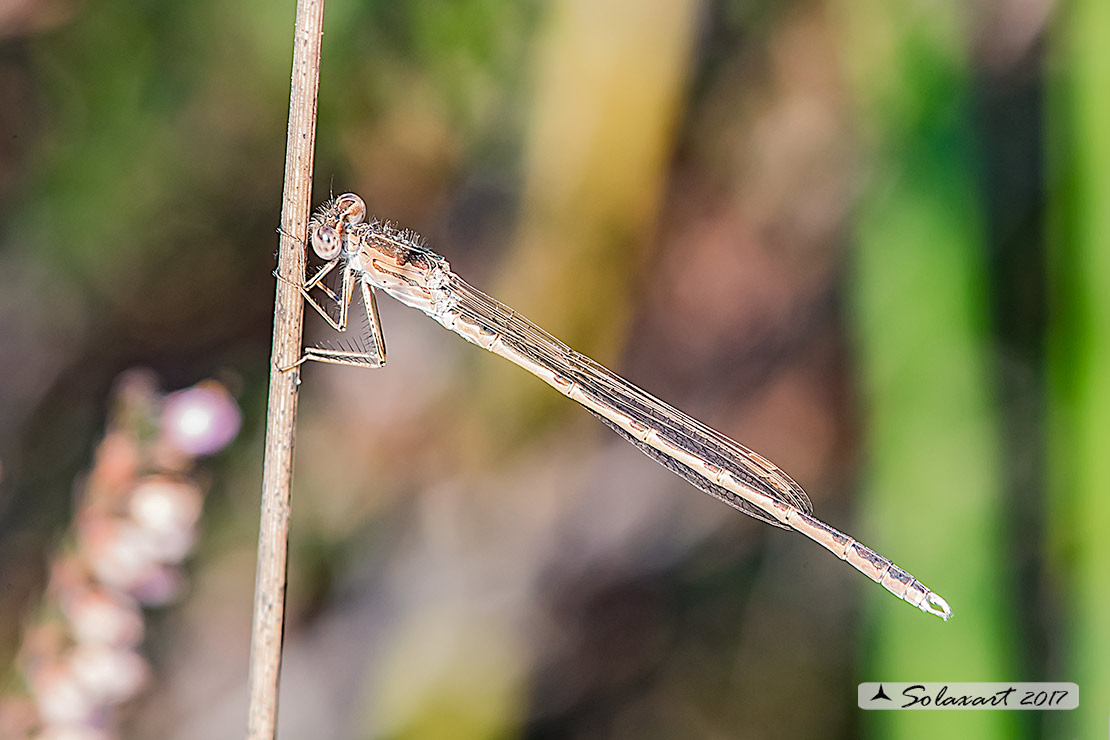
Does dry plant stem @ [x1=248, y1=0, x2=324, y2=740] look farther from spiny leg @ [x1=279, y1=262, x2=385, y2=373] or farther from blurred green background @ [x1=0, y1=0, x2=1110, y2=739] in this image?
blurred green background @ [x1=0, y1=0, x2=1110, y2=739]

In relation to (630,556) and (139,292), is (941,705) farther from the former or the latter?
(139,292)

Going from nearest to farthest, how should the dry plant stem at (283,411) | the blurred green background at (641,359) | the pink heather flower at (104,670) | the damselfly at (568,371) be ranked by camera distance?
the dry plant stem at (283,411) → the pink heather flower at (104,670) → the damselfly at (568,371) → the blurred green background at (641,359)

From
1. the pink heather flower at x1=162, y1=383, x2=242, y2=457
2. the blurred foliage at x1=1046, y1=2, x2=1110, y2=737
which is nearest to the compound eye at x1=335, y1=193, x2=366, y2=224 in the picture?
the pink heather flower at x1=162, y1=383, x2=242, y2=457

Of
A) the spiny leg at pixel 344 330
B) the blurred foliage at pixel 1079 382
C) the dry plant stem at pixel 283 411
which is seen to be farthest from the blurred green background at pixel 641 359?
the dry plant stem at pixel 283 411

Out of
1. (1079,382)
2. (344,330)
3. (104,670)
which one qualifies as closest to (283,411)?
(344,330)

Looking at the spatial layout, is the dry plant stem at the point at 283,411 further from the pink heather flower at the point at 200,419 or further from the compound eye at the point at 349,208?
the pink heather flower at the point at 200,419

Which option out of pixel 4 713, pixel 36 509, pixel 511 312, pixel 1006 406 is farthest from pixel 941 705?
pixel 36 509
